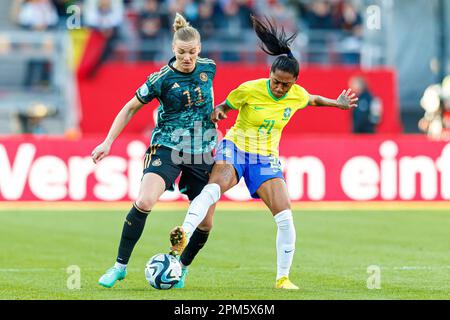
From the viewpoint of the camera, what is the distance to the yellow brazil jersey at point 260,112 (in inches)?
400

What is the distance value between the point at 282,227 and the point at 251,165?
0.66m

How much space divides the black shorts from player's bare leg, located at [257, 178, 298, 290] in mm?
570

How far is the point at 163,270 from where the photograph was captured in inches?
373

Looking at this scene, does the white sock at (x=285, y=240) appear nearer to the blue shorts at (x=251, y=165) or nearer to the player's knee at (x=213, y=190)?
the blue shorts at (x=251, y=165)

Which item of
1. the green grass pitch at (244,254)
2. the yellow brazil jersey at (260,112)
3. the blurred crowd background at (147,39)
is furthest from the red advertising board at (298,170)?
the yellow brazil jersey at (260,112)

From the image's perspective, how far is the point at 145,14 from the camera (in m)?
25.8

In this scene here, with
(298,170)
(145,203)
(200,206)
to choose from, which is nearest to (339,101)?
(200,206)

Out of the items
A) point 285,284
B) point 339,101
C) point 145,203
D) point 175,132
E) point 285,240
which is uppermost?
point 339,101

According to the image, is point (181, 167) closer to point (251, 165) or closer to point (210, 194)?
point (210, 194)

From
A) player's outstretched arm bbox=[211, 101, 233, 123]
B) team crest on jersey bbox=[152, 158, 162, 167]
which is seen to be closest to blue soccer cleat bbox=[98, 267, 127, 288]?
team crest on jersey bbox=[152, 158, 162, 167]

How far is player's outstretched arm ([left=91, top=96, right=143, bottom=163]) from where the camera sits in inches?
379

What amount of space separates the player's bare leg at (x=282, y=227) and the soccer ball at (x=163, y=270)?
939 millimetres

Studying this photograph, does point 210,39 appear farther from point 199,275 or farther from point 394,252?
point 199,275
